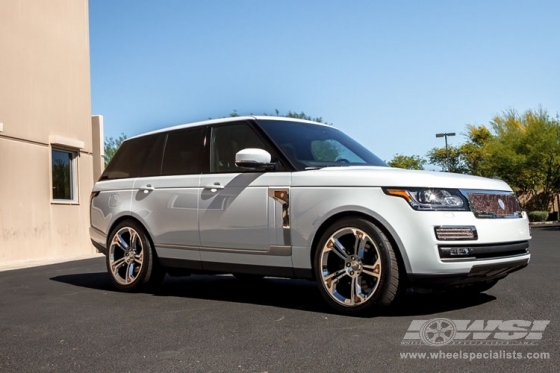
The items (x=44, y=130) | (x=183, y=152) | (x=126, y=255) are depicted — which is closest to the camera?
(x=183, y=152)

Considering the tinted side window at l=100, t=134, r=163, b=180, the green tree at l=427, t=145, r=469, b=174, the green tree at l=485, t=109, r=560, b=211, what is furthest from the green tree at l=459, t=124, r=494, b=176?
the tinted side window at l=100, t=134, r=163, b=180

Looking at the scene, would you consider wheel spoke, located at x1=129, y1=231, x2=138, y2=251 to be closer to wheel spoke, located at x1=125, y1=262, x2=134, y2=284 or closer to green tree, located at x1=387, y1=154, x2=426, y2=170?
wheel spoke, located at x1=125, y1=262, x2=134, y2=284

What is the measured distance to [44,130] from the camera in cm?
1566

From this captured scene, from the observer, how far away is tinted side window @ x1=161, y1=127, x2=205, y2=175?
6930 millimetres

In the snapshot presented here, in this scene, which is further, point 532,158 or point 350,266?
point 532,158

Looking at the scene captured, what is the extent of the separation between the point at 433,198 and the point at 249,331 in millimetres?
1785

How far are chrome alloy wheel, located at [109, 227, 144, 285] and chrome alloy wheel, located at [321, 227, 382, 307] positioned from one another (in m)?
2.54

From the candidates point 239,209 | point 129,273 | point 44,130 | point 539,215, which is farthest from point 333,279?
point 539,215

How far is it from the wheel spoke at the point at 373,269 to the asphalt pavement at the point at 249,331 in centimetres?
35

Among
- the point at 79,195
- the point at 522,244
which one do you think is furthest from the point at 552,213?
the point at 522,244

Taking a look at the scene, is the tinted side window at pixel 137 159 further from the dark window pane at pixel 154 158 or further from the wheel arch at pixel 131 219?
the wheel arch at pixel 131 219

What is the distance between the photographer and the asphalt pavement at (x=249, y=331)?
153 inches

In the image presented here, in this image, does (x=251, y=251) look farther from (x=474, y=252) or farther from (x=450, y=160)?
(x=450, y=160)

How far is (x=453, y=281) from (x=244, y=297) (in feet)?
7.68
